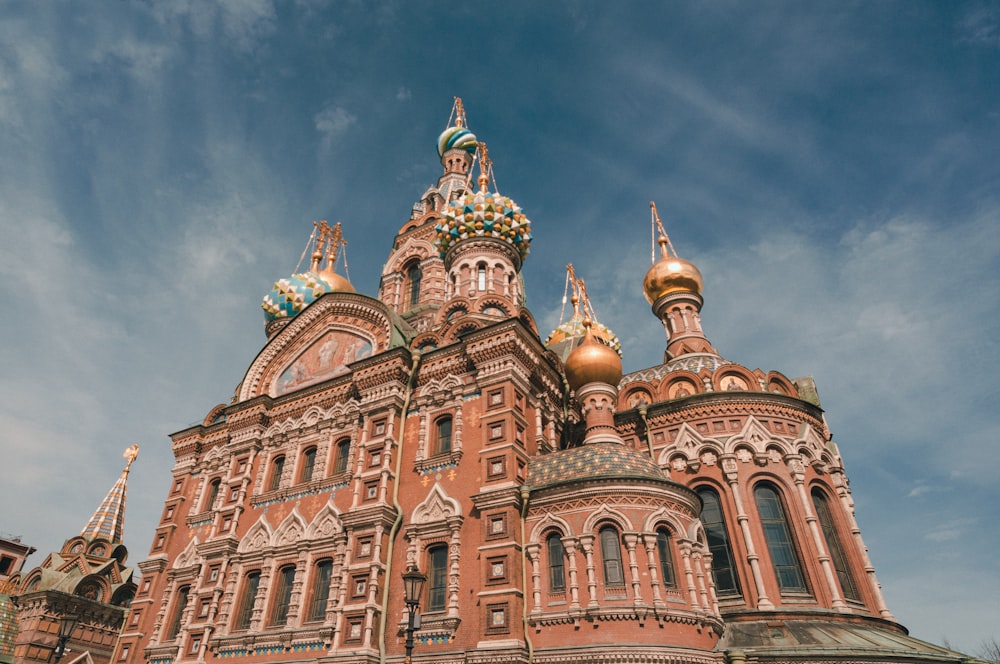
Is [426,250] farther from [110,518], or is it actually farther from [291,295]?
A: [110,518]

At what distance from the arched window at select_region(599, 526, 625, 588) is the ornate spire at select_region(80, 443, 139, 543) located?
21.6 meters

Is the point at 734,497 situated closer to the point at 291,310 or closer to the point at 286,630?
the point at 286,630

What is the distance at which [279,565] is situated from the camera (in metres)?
14.5

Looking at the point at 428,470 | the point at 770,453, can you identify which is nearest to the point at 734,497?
the point at 770,453

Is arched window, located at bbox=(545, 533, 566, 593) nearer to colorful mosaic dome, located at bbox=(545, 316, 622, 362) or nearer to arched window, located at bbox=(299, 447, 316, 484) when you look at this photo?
arched window, located at bbox=(299, 447, 316, 484)

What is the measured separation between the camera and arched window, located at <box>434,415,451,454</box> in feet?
46.7

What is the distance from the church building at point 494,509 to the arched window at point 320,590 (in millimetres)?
48

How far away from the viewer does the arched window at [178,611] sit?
1539 centimetres

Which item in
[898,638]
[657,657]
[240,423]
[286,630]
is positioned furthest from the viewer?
[240,423]

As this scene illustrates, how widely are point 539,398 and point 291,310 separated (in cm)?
1187

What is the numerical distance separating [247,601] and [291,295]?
37.9ft

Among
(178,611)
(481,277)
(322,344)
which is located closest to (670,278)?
(481,277)

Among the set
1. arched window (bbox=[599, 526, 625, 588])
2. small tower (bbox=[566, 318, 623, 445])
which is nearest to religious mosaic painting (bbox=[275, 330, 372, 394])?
small tower (bbox=[566, 318, 623, 445])

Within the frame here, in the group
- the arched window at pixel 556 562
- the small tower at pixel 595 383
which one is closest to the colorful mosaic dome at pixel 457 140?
the small tower at pixel 595 383
